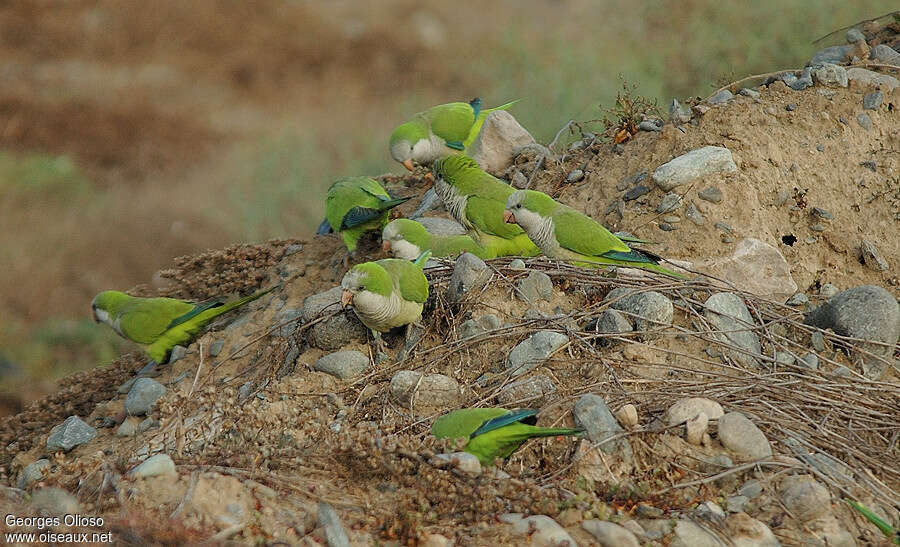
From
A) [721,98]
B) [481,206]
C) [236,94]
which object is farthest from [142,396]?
[236,94]

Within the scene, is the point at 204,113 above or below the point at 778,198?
below

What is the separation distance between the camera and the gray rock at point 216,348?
491 cm

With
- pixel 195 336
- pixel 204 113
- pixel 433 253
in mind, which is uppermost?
pixel 433 253

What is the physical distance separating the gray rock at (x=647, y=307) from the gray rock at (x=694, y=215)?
3.15 ft

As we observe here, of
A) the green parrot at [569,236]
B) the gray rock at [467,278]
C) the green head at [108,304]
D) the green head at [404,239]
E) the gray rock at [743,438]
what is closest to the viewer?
the gray rock at [743,438]

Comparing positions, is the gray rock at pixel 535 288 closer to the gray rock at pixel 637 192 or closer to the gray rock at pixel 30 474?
the gray rock at pixel 637 192

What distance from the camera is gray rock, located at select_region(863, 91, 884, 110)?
5340 mm

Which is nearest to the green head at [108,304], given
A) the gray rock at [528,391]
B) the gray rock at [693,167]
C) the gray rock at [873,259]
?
the gray rock at [528,391]

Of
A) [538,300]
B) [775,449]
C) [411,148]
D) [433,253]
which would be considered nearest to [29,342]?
[411,148]

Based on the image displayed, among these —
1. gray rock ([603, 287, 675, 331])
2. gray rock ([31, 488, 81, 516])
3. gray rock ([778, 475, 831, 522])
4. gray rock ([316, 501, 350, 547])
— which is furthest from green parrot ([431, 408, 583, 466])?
gray rock ([31, 488, 81, 516])

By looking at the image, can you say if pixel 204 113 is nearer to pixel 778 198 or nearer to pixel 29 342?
pixel 29 342

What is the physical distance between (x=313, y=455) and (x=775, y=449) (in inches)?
66.1

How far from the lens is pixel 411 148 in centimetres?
574

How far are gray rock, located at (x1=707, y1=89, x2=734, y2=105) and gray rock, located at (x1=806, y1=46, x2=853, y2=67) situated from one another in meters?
0.93
